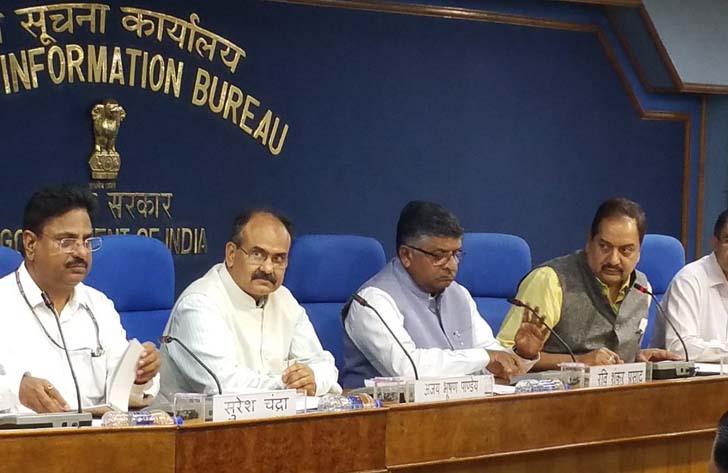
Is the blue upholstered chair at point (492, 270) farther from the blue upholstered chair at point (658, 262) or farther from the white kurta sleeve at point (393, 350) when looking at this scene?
the white kurta sleeve at point (393, 350)

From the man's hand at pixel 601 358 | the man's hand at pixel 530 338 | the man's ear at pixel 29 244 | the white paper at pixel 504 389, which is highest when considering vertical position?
the man's ear at pixel 29 244

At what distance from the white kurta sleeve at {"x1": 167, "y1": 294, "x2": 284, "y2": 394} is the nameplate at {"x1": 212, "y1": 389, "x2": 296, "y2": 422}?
1.98 feet

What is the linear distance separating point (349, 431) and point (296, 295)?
1364 mm

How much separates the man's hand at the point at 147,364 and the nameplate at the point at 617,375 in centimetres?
110

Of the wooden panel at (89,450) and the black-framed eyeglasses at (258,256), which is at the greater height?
the black-framed eyeglasses at (258,256)

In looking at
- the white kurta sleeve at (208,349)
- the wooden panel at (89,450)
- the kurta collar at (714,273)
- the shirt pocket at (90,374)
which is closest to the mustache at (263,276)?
the white kurta sleeve at (208,349)

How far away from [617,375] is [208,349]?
1.07 meters

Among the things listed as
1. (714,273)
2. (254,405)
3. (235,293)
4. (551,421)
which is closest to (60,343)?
(235,293)

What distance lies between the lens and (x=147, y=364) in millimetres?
2988

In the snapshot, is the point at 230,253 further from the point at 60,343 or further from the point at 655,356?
the point at 655,356

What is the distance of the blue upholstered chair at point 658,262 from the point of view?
4.89m

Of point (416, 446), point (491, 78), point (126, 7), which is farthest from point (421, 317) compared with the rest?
point (491, 78)

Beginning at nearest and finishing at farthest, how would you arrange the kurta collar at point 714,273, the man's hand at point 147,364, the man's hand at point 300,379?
A: the man's hand at point 147,364
the man's hand at point 300,379
the kurta collar at point 714,273

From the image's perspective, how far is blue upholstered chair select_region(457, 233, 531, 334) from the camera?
4.43 m
